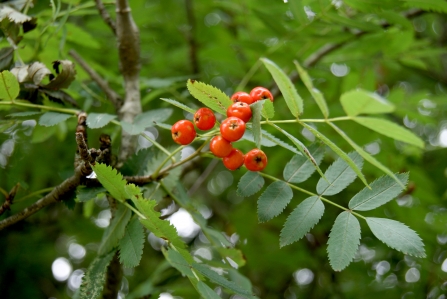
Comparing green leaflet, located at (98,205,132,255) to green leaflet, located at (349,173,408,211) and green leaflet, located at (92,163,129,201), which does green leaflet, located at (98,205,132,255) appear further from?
green leaflet, located at (349,173,408,211)

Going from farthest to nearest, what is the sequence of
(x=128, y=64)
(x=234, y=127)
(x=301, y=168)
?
1. (x=128, y=64)
2. (x=301, y=168)
3. (x=234, y=127)

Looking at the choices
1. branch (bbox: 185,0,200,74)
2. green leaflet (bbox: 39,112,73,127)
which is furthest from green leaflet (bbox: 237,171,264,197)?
branch (bbox: 185,0,200,74)

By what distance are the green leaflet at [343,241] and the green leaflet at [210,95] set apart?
0.46m

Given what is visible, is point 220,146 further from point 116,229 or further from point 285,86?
point 116,229

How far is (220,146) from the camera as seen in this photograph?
1.12 meters

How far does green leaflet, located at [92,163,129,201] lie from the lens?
3.67ft

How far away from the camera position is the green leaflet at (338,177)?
4.11ft

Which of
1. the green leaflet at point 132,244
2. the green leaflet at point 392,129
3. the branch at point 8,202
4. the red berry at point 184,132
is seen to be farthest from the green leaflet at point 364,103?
the branch at point 8,202

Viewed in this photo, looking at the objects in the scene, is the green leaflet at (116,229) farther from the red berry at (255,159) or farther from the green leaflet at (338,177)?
the green leaflet at (338,177)

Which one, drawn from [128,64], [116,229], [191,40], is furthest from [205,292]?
[191,40]

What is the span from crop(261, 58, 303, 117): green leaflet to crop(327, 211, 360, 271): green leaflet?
0.34 meters

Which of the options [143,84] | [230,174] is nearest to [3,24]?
[143,84]

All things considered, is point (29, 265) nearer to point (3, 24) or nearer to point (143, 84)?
point (143, 84)

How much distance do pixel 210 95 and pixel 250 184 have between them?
373 mm
